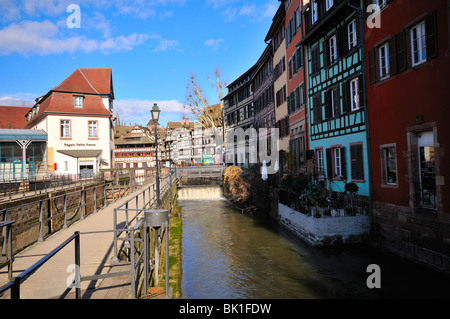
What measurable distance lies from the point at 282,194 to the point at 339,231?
688 cm

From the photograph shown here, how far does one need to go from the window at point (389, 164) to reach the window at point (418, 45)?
3.14m

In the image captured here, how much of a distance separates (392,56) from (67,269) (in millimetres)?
11984

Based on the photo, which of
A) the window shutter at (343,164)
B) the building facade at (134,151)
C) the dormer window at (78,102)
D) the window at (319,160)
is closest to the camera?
the window shutter at (343,164)

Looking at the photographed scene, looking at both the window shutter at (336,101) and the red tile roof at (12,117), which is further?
the red tile roof at (12,117)

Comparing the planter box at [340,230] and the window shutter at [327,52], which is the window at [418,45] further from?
the window shutter at [327,52]

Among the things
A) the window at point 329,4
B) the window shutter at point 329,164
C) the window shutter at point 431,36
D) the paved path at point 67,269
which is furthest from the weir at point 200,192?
the window shutter at point 431,36

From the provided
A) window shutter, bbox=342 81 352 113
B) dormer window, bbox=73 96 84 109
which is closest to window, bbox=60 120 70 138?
dormer window, bbox=73 96 84 109

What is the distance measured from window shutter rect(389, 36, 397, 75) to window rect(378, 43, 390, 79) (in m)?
0.53

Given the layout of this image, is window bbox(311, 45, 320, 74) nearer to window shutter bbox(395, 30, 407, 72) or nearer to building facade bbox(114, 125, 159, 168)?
window shutter bbox(395, 30, 407, 72)

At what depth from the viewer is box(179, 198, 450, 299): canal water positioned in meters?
9.31

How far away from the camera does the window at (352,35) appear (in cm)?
1500

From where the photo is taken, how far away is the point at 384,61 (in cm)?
1291

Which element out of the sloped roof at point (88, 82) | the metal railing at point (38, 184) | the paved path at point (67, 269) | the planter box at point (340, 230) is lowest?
the planter box at point (340, 230)
